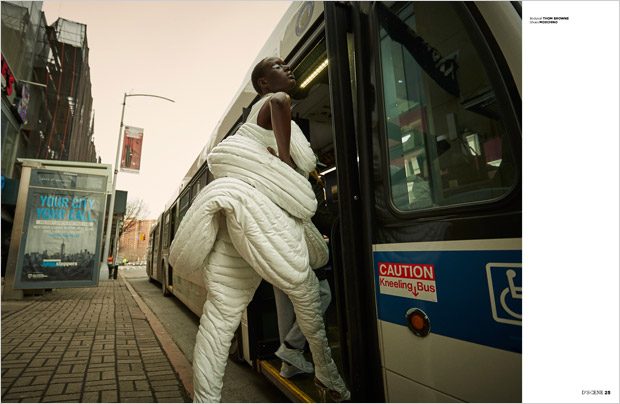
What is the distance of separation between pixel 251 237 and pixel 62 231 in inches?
347

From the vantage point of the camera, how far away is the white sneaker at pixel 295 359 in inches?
99.3

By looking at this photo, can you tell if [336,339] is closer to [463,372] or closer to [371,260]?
[371,260]

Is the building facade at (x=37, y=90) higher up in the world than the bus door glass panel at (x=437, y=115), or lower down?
higher up

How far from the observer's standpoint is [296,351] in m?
2.57

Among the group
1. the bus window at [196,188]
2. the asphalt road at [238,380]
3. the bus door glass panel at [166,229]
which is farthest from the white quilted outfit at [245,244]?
the bus door glass panel at [166,229]

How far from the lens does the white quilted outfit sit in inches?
72.0

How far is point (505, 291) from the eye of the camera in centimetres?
121

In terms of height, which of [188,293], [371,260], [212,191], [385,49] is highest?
[385,49]

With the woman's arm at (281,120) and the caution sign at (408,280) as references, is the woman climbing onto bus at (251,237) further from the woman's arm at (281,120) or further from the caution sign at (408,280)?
the caution sign at (408,280)

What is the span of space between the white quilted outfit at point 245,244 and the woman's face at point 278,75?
1.19 ft

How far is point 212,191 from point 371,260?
3.03 ft

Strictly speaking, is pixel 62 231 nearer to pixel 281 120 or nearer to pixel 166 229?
pixel 166 229

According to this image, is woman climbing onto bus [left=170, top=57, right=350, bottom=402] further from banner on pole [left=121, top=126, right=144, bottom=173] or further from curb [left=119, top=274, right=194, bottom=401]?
banner on pole [left=121, top=126, right=144, bottom=173]

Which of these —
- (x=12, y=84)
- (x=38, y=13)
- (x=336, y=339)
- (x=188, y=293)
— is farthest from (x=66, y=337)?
(x=38, y=13)
